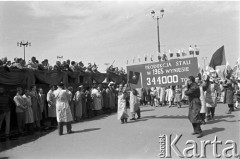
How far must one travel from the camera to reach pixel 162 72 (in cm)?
1186

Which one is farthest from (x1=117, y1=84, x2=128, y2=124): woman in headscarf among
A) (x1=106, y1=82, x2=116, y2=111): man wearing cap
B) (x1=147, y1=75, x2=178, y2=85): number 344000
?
(x1=106, y1=82, x2=116, y2=111): man wearing cap

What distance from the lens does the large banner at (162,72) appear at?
11484 mm

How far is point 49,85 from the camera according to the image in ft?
43.1

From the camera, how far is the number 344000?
1166cm

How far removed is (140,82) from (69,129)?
4105mm

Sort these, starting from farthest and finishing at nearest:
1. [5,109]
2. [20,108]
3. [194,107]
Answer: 1. [20,108]
2. [5,109]
3. [194,107]

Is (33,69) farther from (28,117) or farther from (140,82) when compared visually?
(140,82)

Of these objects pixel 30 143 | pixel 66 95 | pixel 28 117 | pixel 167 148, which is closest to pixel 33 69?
pixel 28 117

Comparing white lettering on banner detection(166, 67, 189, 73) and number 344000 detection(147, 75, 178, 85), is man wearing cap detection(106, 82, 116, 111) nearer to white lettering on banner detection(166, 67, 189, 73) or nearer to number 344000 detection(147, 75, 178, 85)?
number 344000 detection(147, 75, 178, 85)

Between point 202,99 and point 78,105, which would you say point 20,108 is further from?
point 202,99

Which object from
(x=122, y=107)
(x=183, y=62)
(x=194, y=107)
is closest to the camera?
(x=194, y=107)

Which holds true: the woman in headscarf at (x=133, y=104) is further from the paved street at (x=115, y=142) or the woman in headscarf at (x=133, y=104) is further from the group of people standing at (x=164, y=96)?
the group of people standing at (x=164, y=96)

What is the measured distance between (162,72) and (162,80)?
0.35 meters

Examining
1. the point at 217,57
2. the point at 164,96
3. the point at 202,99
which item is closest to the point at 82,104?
the point at 202,99
